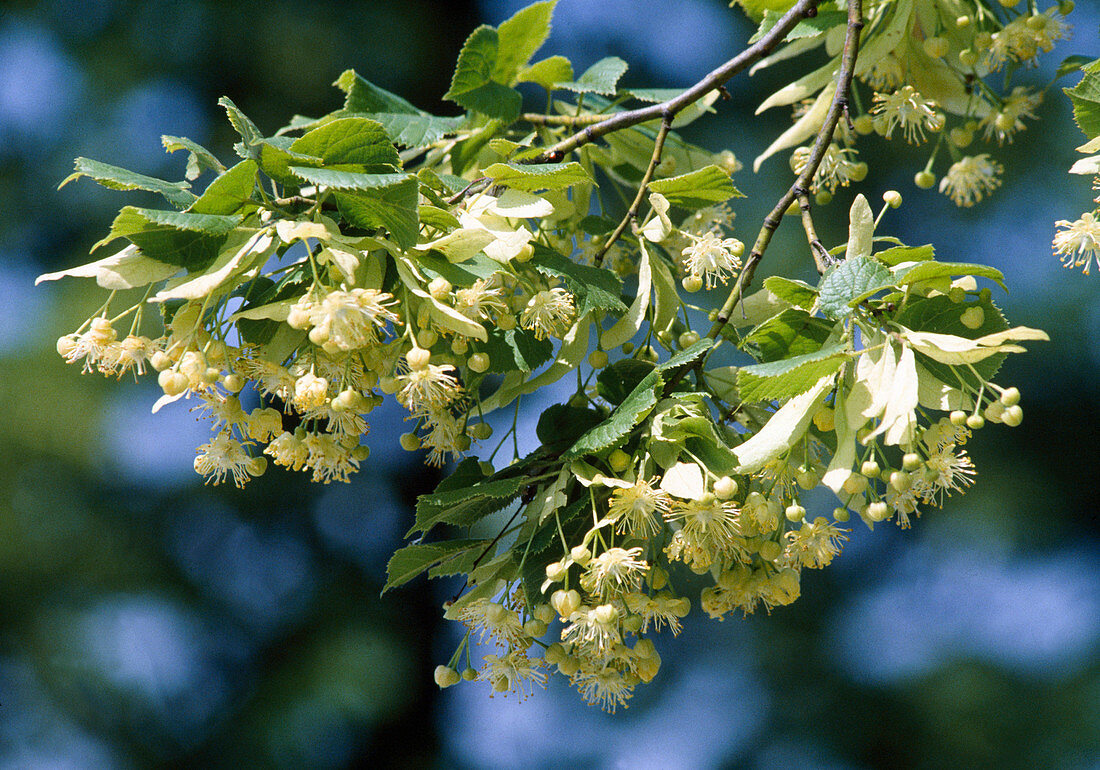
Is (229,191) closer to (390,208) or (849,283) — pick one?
(390,208)

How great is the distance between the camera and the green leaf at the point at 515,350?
913mm

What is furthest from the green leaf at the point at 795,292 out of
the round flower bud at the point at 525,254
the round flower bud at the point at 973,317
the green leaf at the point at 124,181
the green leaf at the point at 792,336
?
the green leaf at the point at 124,181

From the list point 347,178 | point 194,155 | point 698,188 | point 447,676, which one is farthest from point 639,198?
point 447,676

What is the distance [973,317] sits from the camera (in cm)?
79

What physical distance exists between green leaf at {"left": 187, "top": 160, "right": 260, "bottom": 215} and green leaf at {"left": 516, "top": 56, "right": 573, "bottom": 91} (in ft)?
1.82

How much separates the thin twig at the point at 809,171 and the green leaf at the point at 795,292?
0.21 ft

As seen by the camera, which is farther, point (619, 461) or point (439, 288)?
point (619, 461)

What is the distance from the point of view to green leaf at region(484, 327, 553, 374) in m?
0.91

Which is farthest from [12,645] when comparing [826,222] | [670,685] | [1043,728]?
[1043,728]

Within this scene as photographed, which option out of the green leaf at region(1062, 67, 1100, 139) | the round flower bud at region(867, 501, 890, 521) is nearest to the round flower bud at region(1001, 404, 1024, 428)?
the round flower bud at region(867, 501, 890, 521)

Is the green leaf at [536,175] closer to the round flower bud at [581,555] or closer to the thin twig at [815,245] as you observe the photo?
the thin twig at [815,245]

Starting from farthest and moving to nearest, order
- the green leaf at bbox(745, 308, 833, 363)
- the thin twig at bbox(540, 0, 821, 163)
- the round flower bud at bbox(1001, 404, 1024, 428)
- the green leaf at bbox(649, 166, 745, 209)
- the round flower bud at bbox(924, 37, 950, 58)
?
the round flower bud at bbox(924, 37, 950, 58) → the thin twig at bbox(540, 0, 821, 163) → the green leaf at bbox(649, 166, 745, 209) → the green leaf at bbox(745, 308, 833, 363) → the round flower bud at bbox(1001, 404, 1024, 428)

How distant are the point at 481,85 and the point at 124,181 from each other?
0.53 meters

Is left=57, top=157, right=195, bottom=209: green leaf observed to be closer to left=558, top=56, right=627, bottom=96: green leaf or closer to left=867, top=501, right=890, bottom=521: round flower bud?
left=558, top=56, right=627, bottom=96: green leaf
